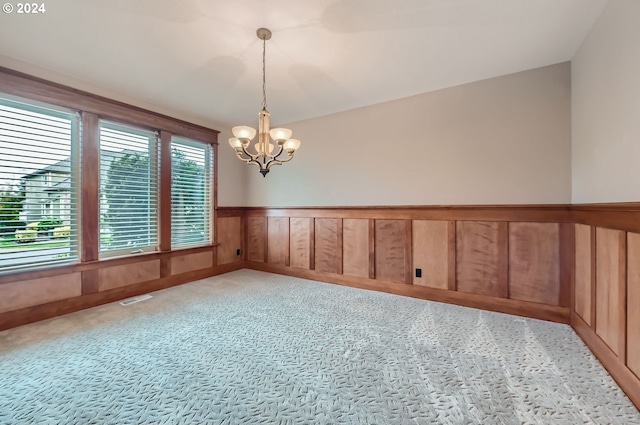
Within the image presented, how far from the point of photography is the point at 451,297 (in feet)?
10.2

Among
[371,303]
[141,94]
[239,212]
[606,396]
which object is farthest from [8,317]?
[606,396]

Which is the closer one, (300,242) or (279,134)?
(279,134)

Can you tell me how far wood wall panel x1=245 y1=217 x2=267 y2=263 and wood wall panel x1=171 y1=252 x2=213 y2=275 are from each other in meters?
0.73

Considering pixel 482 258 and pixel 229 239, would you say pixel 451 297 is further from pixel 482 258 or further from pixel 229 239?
pixel 229 239

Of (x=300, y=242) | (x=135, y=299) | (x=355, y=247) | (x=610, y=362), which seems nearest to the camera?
(x=610, y=362)

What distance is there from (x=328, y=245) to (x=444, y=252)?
5.34ft

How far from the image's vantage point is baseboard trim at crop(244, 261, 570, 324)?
8.65 ft

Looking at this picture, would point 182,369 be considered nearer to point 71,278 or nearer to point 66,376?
point 66,376

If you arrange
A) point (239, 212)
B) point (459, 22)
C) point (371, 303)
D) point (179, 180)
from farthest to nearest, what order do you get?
point (239, 212) < point (179, 180) < point (371, 303) < point (459, 22)

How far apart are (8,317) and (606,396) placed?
15.5ft

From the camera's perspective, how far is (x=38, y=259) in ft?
8.77

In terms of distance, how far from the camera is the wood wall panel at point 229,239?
4578 millimetres

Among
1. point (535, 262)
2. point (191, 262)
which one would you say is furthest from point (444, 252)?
point (191, 262)

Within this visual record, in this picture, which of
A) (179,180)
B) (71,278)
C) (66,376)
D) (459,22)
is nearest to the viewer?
(66,376)
